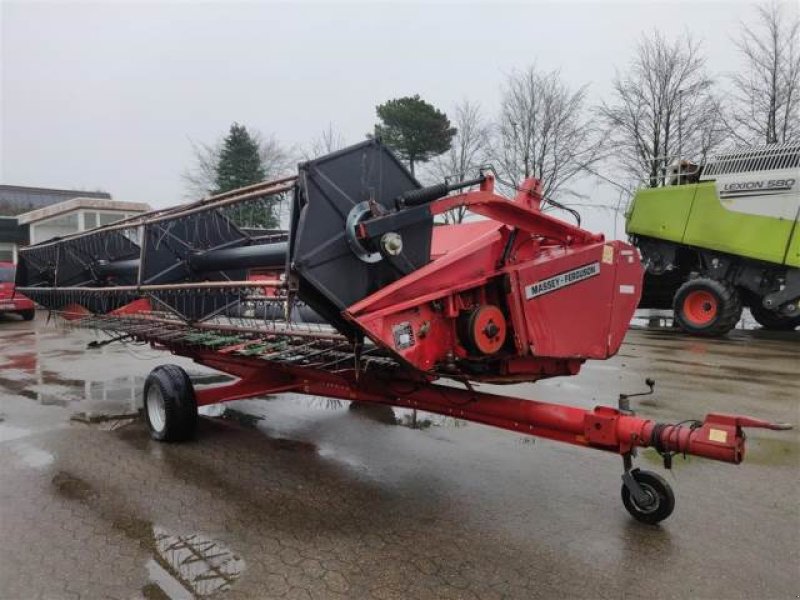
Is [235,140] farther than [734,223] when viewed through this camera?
Yes

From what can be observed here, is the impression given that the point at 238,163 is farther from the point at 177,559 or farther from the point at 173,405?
the point at 177,559

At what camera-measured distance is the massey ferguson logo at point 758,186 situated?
34.8ft

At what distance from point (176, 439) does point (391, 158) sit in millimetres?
3266

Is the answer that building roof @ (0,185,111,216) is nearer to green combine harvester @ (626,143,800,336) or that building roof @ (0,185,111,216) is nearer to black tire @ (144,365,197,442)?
green combine harvester @ (626,143,800,336)

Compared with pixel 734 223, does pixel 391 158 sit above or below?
below

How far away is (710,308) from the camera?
12.2 metres

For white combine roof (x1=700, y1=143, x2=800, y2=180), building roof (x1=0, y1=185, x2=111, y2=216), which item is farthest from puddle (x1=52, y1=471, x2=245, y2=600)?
building roof (x1=0, y1=185, x2=111, y2=216)

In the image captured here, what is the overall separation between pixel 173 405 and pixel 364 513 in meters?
2.25

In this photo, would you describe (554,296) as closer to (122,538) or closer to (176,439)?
(122,538)

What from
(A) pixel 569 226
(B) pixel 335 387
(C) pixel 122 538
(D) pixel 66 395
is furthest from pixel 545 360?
(D) pixel 66 395

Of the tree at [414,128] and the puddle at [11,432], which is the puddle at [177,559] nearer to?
the puddle at [11,432]

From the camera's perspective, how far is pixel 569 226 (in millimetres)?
4230

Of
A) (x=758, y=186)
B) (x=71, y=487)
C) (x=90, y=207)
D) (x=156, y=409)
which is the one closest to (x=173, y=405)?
(x=156, y=409)

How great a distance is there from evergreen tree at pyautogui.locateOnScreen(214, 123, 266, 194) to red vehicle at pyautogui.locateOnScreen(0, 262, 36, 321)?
580 inches
